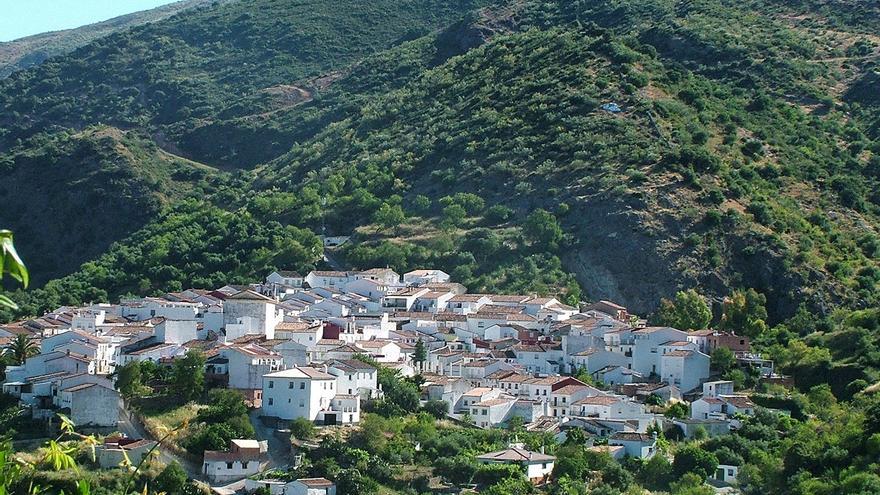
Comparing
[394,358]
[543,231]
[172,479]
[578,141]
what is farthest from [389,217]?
[172,479]

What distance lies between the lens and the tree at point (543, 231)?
228 feet

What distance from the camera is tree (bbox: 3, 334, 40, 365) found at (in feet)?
170

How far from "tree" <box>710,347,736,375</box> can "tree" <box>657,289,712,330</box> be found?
5.36m

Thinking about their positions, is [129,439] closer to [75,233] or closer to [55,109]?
[75,233]

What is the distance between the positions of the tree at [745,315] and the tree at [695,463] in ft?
50.5

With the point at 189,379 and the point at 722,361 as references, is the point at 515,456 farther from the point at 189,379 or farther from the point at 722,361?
the point at 722,361

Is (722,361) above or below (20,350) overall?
below

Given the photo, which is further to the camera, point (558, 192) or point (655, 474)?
point (558, 192)

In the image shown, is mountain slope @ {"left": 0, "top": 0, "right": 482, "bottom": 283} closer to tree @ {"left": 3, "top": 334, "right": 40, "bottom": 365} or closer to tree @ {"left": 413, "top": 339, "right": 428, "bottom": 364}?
tree @ {"left": 3, "top": 334, "right": 40, "bottom": 365}

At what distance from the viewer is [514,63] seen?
3725 inches

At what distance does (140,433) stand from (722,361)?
19363 mm

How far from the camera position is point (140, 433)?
151 ft

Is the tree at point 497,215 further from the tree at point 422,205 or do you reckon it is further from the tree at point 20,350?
the tree at point 20,350

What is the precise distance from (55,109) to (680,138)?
65480mm
